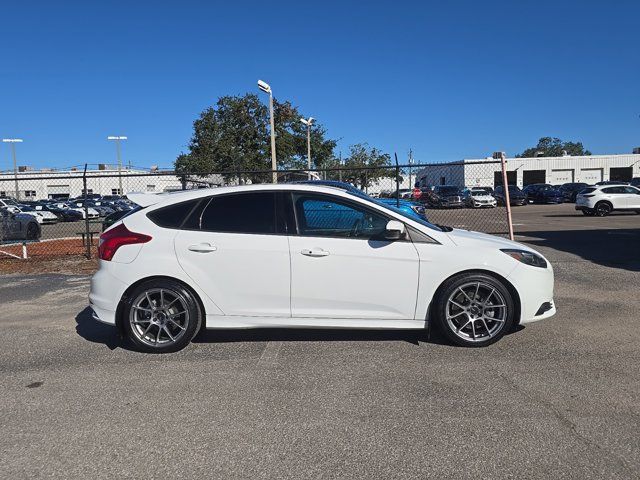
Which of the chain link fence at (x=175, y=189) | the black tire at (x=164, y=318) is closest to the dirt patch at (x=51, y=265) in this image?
the chain link fence at (x=175, y=189)

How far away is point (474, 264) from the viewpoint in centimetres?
480

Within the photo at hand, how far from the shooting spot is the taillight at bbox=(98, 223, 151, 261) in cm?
498

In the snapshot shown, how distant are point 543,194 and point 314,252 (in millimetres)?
38563

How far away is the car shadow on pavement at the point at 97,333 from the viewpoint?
5369 mm

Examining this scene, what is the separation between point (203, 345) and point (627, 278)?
22.0ft

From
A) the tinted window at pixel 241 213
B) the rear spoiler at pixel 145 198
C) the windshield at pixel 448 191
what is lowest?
the tinted window at pixel 241 213

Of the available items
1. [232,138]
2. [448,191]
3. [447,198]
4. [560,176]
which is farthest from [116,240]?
[560,176]

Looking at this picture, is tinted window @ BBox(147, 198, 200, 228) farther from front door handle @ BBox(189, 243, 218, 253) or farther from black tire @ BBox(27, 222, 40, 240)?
black tire @ BBox(27, 222, 40, 240)

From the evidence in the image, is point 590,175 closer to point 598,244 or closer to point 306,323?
point 598,244

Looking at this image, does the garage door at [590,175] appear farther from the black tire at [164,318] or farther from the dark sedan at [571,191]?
the black tire at [164,318]

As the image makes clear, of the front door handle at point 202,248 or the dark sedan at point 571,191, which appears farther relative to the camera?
the dark sedan at point 571,191

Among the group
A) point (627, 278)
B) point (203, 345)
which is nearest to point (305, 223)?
point (203, 345)

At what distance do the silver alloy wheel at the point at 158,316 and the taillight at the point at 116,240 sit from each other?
20.0 inches

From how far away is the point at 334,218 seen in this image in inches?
197
